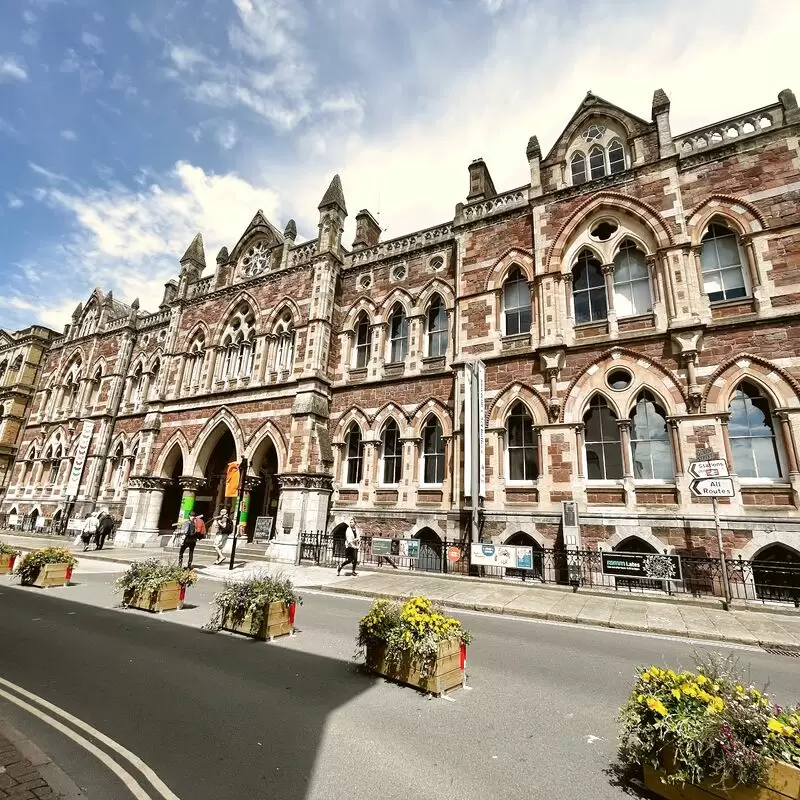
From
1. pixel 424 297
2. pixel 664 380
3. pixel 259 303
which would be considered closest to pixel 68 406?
pixel 259 303

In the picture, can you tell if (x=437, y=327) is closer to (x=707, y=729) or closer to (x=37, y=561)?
(x=37, y=561)

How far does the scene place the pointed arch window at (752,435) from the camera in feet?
39.4

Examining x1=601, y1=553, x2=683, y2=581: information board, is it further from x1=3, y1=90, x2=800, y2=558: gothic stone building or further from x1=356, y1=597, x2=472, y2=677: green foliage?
x1=356, y1=597, x2=472, y2=677: green foliage

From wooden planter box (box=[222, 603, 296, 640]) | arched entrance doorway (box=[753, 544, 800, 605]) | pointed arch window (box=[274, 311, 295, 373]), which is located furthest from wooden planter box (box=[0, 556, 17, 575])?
arched entrance doorway (box=[753, 544, 800, 605])

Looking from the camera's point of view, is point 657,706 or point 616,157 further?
point 616,157

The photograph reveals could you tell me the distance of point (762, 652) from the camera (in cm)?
707

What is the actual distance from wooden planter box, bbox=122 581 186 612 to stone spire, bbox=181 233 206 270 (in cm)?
2383

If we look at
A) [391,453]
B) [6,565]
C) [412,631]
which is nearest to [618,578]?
[391,453]

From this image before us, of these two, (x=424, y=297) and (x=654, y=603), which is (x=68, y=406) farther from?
(x=654, y=603)

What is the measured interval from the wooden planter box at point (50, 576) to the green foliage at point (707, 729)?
42.5ft

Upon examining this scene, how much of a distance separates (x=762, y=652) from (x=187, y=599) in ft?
37.0

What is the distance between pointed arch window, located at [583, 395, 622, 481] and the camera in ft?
45.3

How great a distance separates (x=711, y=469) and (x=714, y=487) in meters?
0.42

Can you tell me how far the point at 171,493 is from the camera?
23.8m
